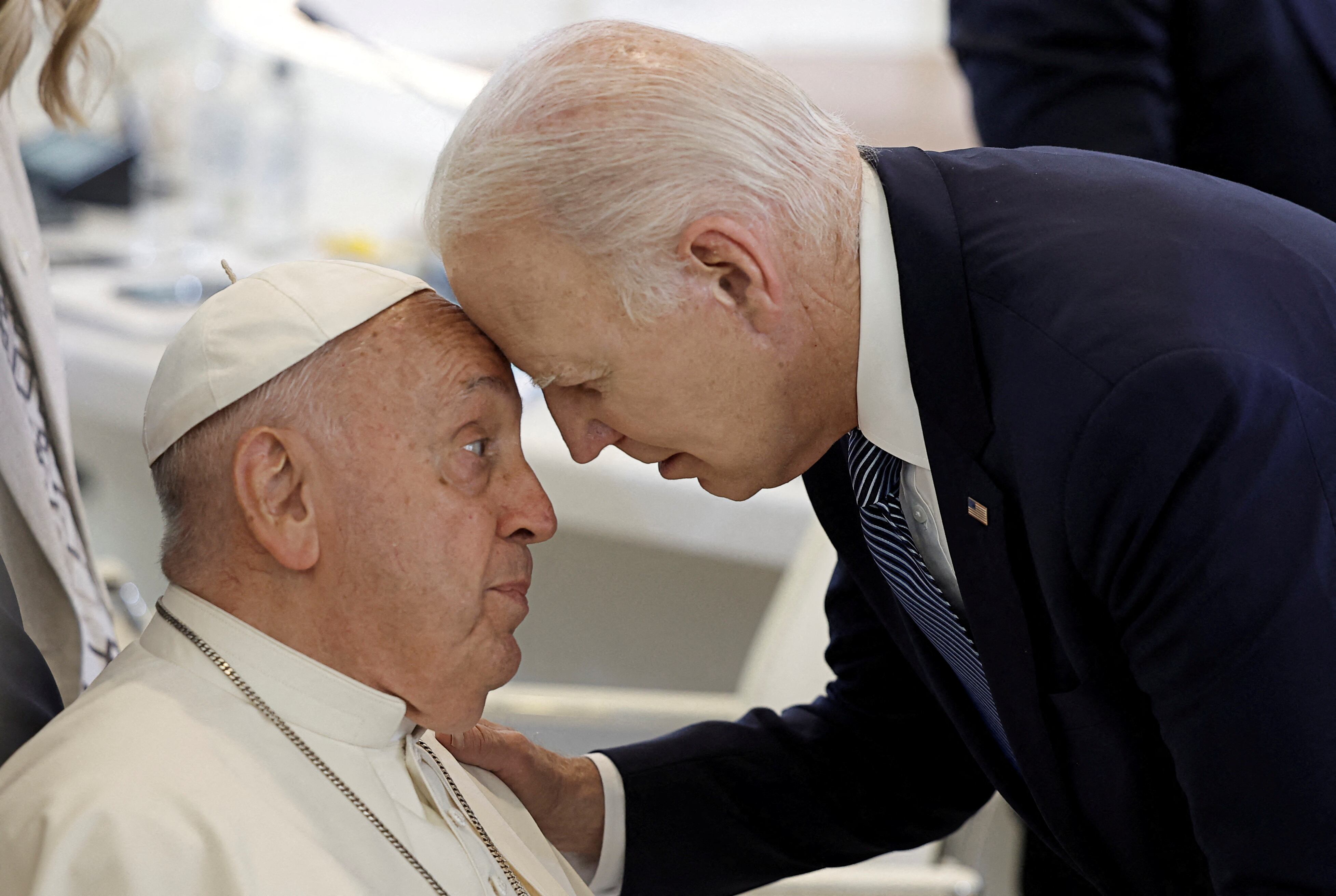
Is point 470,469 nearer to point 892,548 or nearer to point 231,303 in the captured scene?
point 231,303

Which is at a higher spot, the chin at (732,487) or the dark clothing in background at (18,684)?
the chin at (732,487)

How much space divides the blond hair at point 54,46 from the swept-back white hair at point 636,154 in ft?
1.87

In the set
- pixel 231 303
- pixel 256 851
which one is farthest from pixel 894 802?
pixel 231 303

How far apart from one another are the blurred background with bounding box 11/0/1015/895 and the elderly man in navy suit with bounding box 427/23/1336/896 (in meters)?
0.84

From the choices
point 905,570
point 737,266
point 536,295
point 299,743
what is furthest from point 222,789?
point 905,570

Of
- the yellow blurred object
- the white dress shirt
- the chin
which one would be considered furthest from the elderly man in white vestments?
the yellow blurred object

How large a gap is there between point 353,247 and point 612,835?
9.13ft

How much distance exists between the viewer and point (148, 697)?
1212 mm

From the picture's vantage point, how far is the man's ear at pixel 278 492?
4.03ft

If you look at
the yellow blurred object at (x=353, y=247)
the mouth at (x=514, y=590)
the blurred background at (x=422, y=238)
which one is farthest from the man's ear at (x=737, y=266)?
the yellow blurred object at (x=353, y=247)

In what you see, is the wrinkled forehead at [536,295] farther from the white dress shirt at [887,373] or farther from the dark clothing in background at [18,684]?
the dark clothing in background at [18,684]

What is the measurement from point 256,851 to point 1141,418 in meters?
0.85

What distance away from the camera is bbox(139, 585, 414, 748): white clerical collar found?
127cm

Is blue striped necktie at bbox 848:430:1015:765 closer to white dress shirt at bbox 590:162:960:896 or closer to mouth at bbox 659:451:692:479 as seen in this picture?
white dress shirt at bbox 590:162:960:896
